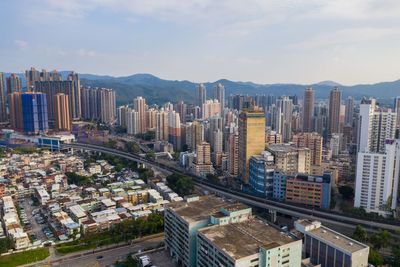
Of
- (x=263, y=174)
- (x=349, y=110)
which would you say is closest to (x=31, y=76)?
(x=263, y=174)

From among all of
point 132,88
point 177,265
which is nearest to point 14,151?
point 177,265

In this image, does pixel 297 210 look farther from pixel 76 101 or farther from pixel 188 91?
pixel 188 91

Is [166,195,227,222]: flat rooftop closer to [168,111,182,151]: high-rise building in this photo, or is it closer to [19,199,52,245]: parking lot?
[19,199,52,245]: parking lot

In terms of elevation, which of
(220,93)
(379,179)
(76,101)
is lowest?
(379,179)

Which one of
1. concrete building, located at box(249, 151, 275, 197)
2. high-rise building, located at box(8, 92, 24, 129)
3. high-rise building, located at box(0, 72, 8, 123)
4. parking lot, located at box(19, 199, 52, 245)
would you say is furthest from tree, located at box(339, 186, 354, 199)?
high-rise building, located at box(0, 72, 8, 123)

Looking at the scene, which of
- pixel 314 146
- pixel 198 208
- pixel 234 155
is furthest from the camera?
pixel 314 146

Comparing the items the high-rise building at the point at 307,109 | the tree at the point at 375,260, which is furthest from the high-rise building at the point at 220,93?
the tree at the point at 375,260
